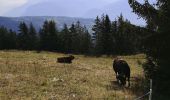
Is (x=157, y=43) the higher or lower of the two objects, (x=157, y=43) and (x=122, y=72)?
the higher

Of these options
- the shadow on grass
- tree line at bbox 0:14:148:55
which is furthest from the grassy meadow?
tree line at bbox 0:14:148:55

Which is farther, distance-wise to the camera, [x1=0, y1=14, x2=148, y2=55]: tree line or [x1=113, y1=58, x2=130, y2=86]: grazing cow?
[x1=0, y1=14, x2=148, y2=55]: tree line

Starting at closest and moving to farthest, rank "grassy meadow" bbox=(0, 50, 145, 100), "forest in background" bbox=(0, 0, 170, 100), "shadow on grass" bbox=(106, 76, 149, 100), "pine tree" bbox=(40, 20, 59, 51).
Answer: "grassy meadow" bbox=(0, 50, 145, 100) < "shadow on grass" bbox=(106, 76, 149, 100) < "forest in background" bbox=(0, 0, 170, 100) < "pine tree" bbox=(40, 20, 59, 51)

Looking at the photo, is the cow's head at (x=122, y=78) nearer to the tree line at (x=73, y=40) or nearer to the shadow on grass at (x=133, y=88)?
the shadow on grass at (x=133, y=88)

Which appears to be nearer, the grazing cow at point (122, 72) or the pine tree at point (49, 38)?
the grazing cow at point (122, 72)

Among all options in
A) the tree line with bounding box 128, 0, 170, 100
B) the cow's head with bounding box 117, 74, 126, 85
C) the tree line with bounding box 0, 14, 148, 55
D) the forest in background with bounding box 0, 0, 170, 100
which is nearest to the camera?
the tree line with bounding box 128, 0, 170, 100

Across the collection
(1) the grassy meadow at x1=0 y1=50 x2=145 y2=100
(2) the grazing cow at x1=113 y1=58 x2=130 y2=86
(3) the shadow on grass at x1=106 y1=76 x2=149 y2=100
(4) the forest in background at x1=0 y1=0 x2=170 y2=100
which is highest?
(4) the forest in background at x1=0 y1=0 x2=170 y2=100

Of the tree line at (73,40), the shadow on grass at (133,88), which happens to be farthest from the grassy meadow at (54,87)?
the tree line at (73,40)

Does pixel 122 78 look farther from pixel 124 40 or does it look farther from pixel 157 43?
pixel 124 40

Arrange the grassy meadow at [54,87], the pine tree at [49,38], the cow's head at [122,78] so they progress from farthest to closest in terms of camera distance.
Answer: the pine tree at [49,38] → the cow's head at [122,78] → the grassy meadow at [54,87]

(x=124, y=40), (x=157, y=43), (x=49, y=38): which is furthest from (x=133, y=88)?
(x=49, y=38)

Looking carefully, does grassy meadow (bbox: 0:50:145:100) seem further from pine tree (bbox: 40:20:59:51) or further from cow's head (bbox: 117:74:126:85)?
pine tree (bbox: 40:20:59:51)

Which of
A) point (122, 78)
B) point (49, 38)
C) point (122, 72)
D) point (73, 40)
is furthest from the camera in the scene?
point (73, 40)

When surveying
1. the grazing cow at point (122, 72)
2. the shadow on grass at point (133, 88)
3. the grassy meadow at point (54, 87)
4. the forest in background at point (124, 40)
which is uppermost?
the forest in background at point (124, 40)
